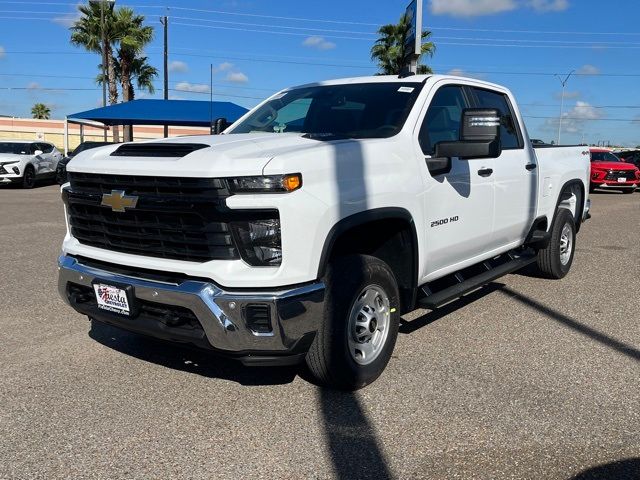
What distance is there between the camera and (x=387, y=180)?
3.85 m

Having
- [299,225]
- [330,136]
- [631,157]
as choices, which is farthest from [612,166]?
[299,225]

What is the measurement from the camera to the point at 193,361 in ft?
14.4

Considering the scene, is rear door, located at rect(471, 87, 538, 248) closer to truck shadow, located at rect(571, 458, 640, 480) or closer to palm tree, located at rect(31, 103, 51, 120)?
truck shadow, located at rect(571, 458, 640, 480)

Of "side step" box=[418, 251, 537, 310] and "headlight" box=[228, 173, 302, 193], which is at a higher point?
"headlight" box=[228, 173, 302, 193]

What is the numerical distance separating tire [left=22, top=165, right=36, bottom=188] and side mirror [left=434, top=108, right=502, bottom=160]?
19755mm

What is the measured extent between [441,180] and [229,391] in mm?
2073

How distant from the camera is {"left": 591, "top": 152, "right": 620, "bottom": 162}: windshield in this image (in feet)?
79.9

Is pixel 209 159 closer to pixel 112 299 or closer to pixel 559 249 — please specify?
pixel 112 299

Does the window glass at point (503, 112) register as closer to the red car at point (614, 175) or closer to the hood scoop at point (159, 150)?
the hood scoop at point (159, 150)

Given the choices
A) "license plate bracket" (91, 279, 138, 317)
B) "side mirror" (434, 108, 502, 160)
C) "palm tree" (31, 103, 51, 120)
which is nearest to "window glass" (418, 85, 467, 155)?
"side mirror" (434, 108, 502, 160)

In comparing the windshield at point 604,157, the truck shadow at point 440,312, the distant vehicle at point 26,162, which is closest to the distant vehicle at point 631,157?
the windshield at point 604,157

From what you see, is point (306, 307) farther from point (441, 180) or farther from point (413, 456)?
point (441, 180)

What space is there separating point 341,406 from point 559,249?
426 cm

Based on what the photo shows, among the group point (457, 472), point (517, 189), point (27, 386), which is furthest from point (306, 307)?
point (517, 189)
